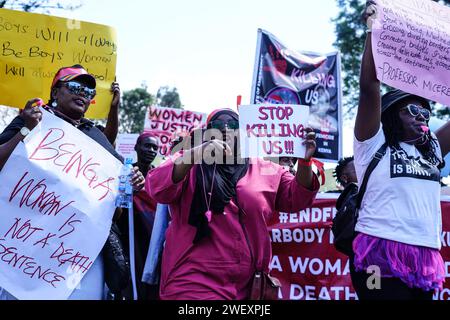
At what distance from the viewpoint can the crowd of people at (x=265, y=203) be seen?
115 inches

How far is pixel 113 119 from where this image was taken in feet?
14.3

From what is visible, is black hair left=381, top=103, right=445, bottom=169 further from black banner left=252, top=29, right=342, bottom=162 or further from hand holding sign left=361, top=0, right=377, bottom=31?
black banner left=252, top=29, right=342, bottom=162

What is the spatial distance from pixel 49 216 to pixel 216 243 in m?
0.97

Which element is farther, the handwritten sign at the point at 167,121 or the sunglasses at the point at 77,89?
the handwritten sign at the point at 167,121

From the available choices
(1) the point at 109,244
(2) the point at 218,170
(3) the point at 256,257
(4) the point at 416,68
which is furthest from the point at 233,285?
(4) the point at 416,68

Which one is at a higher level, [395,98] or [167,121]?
[167,121]

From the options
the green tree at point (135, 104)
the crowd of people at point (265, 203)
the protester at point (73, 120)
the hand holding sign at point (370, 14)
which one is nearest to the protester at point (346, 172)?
the crowd of people at point (265, 203)

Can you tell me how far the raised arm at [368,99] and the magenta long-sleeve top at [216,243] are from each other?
1.34 feet

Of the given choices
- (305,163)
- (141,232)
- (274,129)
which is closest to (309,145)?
(305,163)

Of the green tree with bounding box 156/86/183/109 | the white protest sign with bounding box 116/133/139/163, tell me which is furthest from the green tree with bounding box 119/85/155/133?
the white protest sign with bounding box 116/133/139/163

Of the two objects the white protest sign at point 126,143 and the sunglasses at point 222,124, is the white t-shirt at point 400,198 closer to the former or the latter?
the sunglasses at point 222,124

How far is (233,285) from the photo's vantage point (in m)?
3.01

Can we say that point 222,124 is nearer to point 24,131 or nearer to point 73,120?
point 73,120

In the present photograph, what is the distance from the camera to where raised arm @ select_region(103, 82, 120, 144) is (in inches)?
169
